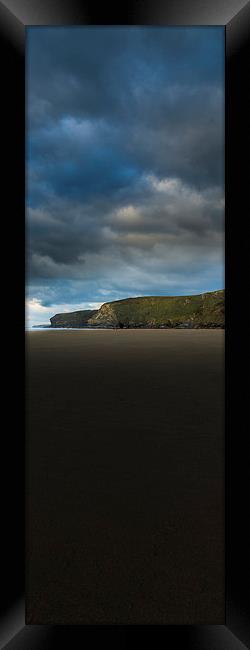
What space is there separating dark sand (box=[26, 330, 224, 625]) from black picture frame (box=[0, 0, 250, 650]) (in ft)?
0.39

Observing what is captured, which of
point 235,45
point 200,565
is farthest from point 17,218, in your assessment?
point 200,565

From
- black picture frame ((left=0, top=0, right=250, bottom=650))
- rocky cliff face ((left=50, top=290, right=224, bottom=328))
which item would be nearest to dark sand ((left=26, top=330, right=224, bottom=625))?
black picture frame ((left=0, top=0, right=250, bottom=650))

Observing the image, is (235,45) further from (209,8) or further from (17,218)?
(17,218)

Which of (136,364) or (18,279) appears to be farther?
(136,364)

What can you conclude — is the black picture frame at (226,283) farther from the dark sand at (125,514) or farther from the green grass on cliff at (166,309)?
the green grass on cliff at (166,309)

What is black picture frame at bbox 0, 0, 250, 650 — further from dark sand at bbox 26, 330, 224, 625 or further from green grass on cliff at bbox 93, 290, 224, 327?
green grass on cliff at bbox 93, 290, 224, 327

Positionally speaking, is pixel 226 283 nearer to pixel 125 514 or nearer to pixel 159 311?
pixel 125 514

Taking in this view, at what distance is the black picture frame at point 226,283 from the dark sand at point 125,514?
117 mm

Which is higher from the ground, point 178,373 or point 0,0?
point 0,0

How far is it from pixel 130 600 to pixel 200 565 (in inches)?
18.6

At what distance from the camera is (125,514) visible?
233 cm

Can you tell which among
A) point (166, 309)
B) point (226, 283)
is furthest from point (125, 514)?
point (166, 309)

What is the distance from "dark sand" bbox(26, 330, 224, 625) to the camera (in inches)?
67.2

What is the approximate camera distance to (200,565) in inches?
75.6
